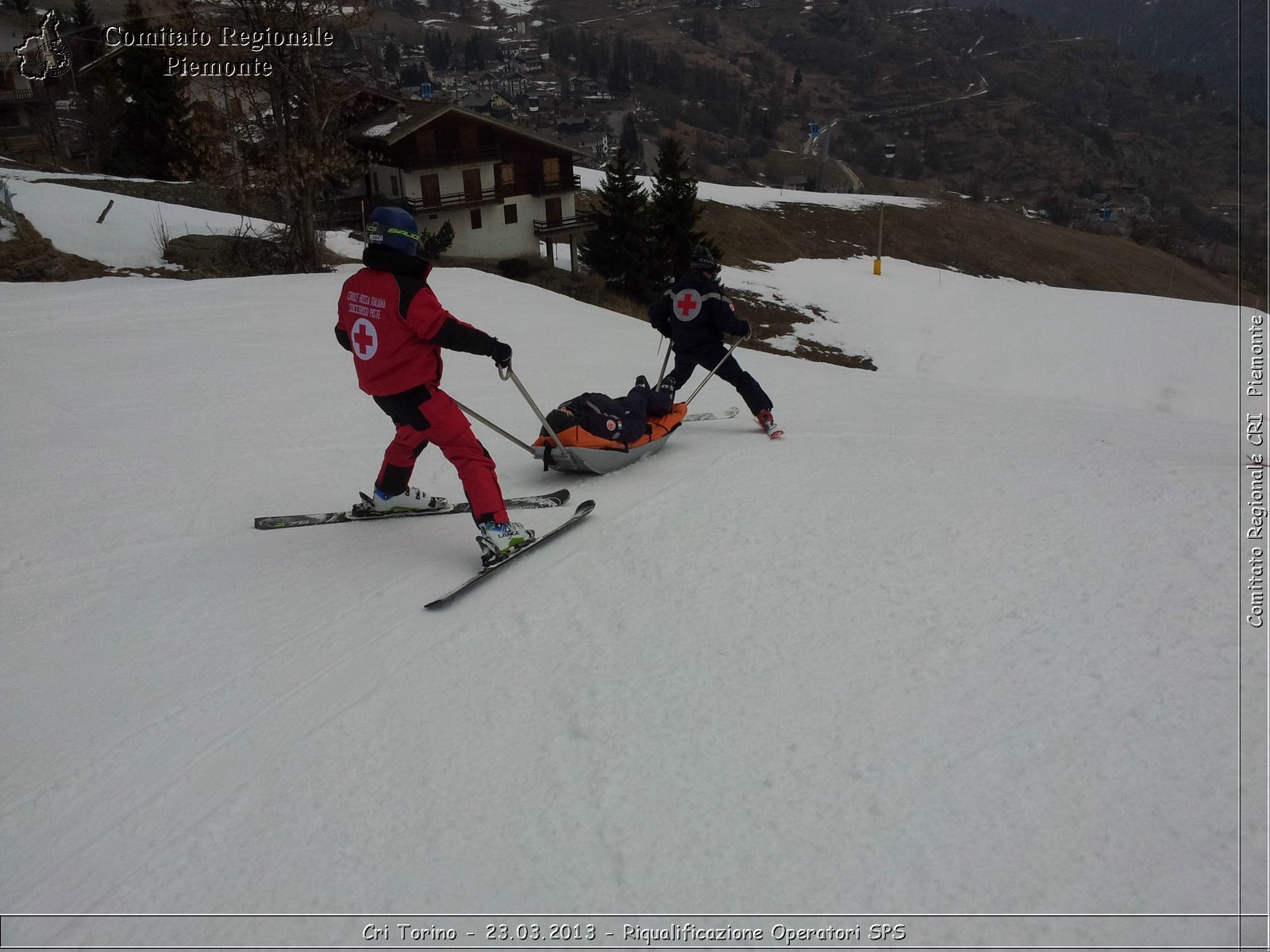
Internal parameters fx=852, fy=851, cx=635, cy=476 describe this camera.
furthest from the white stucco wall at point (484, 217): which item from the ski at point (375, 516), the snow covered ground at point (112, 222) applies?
the ski at point (375, 516)

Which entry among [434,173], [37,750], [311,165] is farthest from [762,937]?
[434,173]

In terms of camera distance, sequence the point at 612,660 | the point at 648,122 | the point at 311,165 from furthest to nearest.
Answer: the point at 648,122, the point at 311,165, the point at 612,660

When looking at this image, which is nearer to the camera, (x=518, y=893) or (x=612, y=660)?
(x=518, y=893)

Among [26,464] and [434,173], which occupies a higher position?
[434,173]

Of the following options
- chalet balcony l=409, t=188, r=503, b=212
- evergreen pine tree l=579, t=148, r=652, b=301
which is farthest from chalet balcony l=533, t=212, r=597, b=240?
evergreen pine tree l=579, t=148, r=652, b=301

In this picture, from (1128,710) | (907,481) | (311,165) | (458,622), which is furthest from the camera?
(311,165)

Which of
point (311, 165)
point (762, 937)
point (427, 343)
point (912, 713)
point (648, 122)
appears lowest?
point (762, 937)

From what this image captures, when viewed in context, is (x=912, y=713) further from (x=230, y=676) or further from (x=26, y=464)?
(x=26, y=464)

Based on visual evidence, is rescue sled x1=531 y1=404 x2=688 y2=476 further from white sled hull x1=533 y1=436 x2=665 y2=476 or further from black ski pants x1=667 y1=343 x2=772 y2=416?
black ski pants x1=667 y1=343 x2=772 y2=416

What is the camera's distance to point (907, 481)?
537cm

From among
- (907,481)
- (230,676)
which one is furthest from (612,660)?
(907,481)

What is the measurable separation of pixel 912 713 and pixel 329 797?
A: 6.78ft

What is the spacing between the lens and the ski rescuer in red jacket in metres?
4.36

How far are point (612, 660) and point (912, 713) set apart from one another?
1.22m
